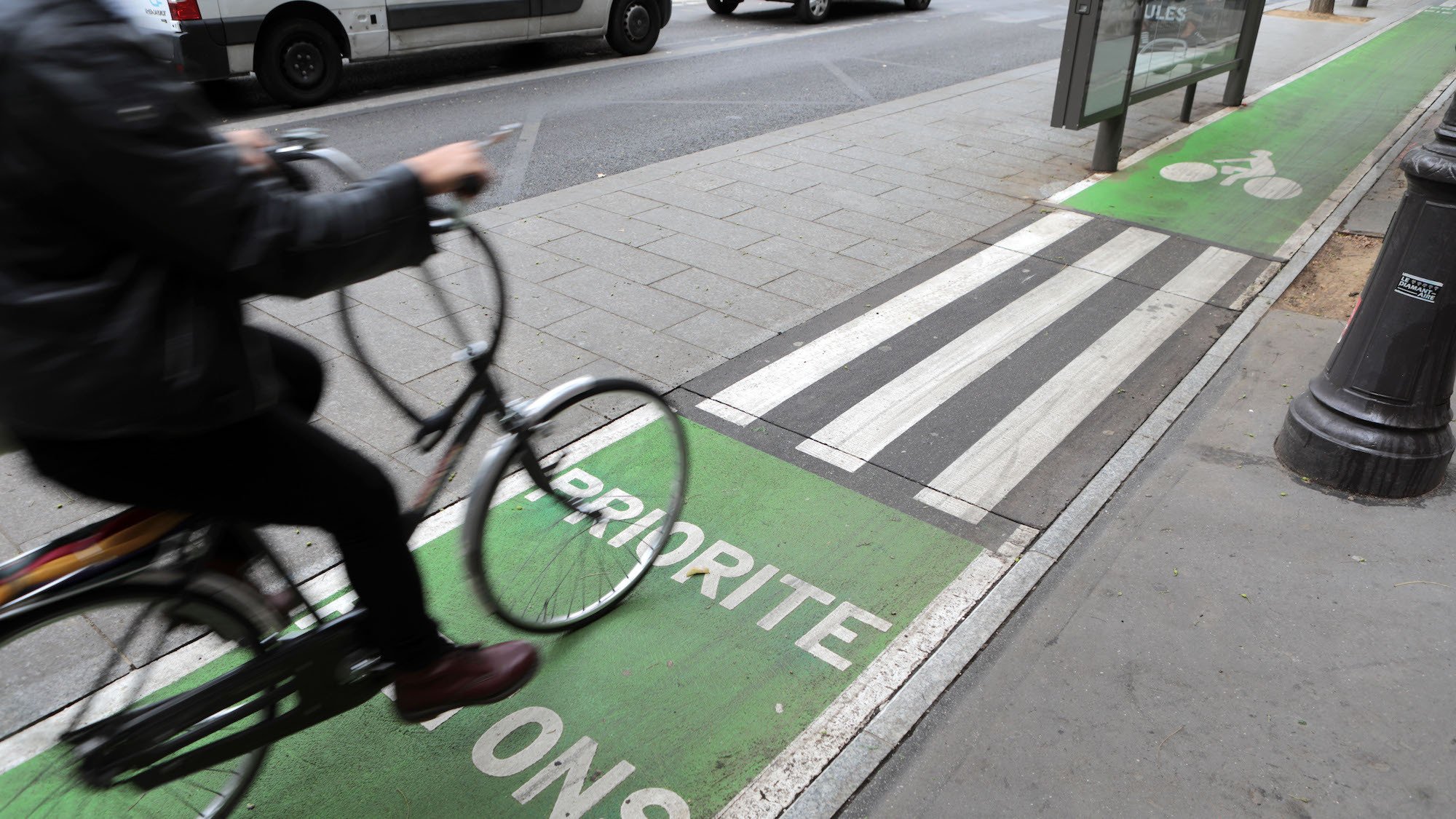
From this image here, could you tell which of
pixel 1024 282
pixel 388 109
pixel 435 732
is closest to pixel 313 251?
pixel 435 732

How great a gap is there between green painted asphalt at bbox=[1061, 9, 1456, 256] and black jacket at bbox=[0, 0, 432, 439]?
6.89m

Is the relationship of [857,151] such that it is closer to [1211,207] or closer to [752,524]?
[1211,207]

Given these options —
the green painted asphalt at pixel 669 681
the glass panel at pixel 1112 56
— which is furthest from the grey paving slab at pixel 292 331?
the glass panel at pixel 1112 56

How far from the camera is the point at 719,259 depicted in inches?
261

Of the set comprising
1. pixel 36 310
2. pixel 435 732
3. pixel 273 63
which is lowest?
pixel 435 732

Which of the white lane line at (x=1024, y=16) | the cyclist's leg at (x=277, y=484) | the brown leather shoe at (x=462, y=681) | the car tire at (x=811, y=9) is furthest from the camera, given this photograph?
the white lane line at (x=1024, y=16)

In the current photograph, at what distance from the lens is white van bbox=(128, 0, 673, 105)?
966 centimetres

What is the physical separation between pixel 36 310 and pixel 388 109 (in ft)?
31.6

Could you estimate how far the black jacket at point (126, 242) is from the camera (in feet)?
5.15

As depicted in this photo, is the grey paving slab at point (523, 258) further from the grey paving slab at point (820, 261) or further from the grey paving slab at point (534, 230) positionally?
the grey paving slab at point (820, 261)

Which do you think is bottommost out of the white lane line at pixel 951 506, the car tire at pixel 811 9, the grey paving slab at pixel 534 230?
the white lane line at pixel 951 506

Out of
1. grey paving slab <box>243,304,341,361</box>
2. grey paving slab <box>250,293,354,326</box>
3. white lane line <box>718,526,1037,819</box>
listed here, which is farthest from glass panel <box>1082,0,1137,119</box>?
grey paving slab <box>243,304,341,361</box>

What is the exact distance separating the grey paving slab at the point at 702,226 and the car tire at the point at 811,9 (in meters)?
10.7

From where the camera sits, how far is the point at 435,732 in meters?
2.97
